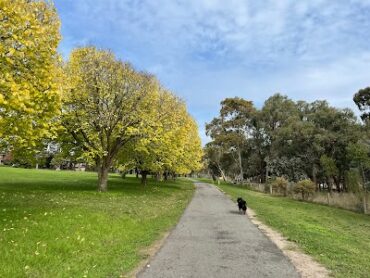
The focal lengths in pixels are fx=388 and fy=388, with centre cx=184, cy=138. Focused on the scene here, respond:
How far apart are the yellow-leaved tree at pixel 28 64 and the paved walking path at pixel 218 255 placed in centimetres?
569

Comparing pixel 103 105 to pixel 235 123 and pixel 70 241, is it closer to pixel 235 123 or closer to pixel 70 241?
pixel 70 241

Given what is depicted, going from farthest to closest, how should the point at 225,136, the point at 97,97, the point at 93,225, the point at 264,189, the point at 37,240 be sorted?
the point at 225,136
the point at 264,189
the point at 97,97
the point at 93,225
the point at 37,240

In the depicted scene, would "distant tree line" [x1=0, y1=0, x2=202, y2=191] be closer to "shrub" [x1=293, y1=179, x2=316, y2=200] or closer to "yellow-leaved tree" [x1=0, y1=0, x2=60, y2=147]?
"yellow-leaved tree" [x1=0, y1=0, x2=60, y2=147]

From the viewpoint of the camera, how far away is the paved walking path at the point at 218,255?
830cm

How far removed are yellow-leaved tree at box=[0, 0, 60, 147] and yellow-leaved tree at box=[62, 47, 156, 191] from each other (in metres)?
11.8

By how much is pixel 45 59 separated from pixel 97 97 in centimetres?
1409

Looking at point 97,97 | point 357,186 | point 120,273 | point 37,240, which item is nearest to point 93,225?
point 37,240

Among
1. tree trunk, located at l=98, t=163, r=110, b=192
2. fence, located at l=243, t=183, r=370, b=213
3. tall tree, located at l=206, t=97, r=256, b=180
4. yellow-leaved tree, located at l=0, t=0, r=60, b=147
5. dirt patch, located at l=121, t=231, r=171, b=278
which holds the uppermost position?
tall tree, located at l=206, t=97, r=256, b=180

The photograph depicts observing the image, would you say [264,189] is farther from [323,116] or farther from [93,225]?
[93,225]

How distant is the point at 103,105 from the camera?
91.0 feet

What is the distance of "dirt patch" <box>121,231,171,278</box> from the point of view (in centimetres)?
821

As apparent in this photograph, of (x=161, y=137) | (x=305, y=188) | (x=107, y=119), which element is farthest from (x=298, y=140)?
(x=107, y=119)

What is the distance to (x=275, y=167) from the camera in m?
61.9

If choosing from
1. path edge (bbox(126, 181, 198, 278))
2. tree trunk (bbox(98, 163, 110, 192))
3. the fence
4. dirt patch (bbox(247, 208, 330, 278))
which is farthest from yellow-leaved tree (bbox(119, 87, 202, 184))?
dirt patch (bbox(247, 208, 330, 278))
